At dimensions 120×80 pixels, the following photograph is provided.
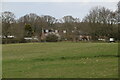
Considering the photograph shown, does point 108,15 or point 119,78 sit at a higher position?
point 108,15

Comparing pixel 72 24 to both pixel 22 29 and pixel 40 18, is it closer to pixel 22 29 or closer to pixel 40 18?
pixel 40 18

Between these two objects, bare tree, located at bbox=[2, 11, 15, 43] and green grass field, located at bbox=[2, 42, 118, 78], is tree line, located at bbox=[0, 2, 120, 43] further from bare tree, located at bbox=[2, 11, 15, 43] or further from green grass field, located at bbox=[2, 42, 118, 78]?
green grass field, located at bbox=[2, 42, 118, 78]

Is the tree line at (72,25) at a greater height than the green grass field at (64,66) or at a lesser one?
greater

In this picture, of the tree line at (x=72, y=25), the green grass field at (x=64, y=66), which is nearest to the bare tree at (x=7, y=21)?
the tree line at (x=72, y=25)

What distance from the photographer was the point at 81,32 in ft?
318

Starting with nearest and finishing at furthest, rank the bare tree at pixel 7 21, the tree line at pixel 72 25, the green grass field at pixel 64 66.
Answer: the green grass field at pixel 64 66 < the tree line at pixel 72 25 < the bare tree at pixel 7 21

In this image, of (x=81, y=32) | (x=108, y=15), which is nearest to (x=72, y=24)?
(x=81, y=32)

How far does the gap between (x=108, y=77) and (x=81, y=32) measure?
86.1 m

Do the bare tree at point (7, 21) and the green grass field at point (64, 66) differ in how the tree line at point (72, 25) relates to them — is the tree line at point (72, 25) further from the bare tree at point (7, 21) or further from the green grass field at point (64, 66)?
the green grass field at point (64, 66)

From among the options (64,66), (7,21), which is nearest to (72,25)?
(7,21)

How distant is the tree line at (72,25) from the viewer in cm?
8175

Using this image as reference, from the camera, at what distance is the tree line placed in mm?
81750

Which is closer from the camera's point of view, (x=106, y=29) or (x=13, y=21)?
(x=106, y=29)

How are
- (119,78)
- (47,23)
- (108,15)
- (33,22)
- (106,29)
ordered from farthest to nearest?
(47,23) < (33,22) < (108,15) < (106,29) < (119,78)
